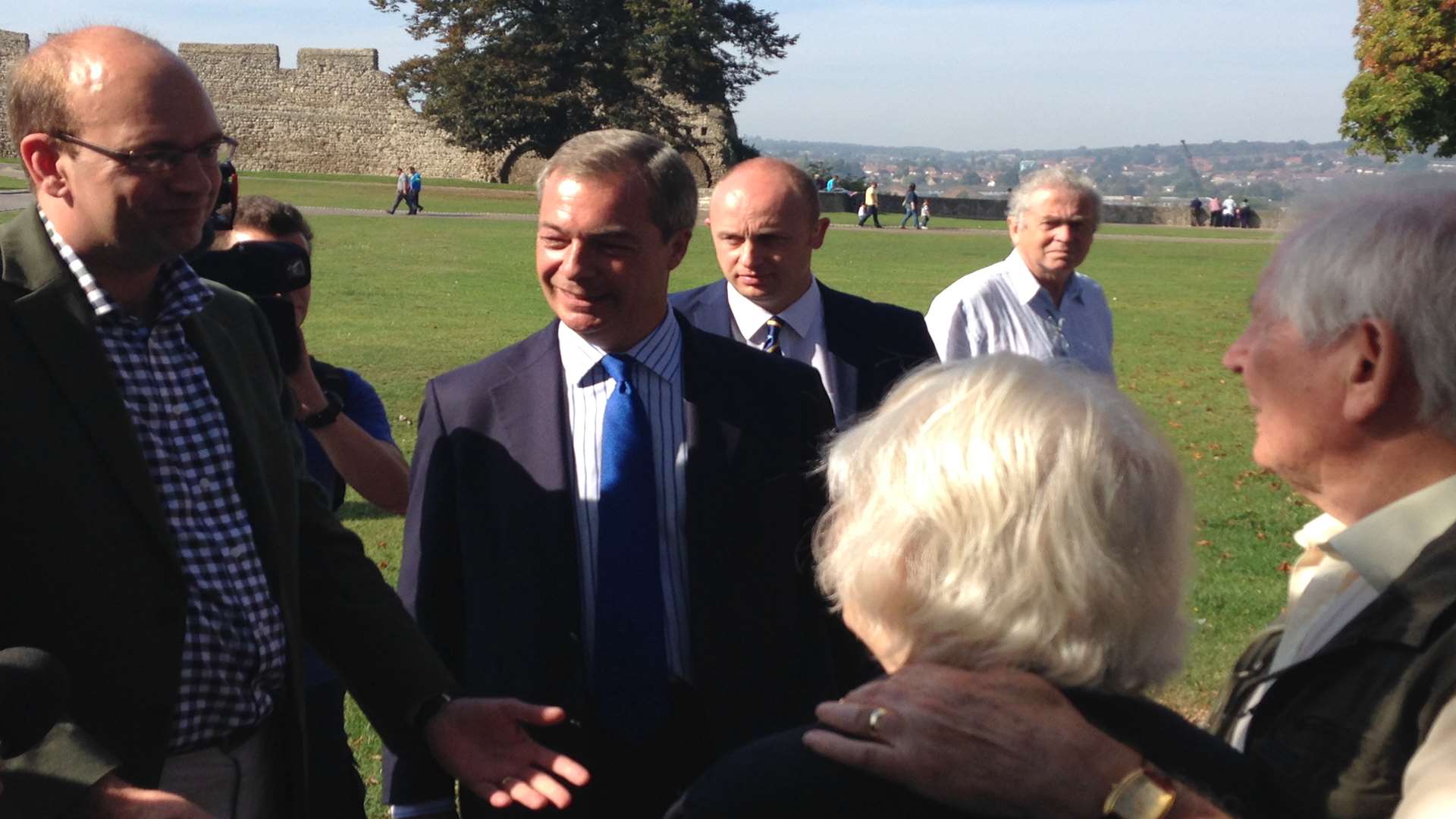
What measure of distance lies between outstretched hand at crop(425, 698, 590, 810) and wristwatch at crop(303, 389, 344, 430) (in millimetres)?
1111

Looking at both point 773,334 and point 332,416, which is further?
point 773,334

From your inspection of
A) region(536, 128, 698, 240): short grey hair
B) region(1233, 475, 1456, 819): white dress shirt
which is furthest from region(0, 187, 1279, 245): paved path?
region(1233, 475, 1456, 819): white dress shirt

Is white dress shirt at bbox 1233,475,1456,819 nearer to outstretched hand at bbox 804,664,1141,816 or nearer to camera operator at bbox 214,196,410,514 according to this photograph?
outstretched hand at bbox 804,664,1141,816

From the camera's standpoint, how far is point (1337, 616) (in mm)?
2193

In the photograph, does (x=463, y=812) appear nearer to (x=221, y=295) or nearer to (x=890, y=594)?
(x=221, y=295)

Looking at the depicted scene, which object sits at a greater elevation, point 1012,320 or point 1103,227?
point 1012,320

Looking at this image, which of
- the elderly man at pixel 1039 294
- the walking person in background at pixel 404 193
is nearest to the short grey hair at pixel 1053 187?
the elderly man at pixel 1039 294

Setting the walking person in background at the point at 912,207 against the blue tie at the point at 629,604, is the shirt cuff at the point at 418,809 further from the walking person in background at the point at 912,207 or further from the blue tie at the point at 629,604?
the walking person in background at the point at 912,207

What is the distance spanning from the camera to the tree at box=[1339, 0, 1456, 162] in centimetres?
2420

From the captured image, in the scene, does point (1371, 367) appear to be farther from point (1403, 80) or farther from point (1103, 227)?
point (1103, 227)

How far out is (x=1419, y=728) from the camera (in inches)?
72.9

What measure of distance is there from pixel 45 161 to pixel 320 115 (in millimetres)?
71825

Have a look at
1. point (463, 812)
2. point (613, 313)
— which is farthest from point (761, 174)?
point (463, 812)

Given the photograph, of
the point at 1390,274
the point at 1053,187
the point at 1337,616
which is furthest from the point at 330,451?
the point at 1053,187
